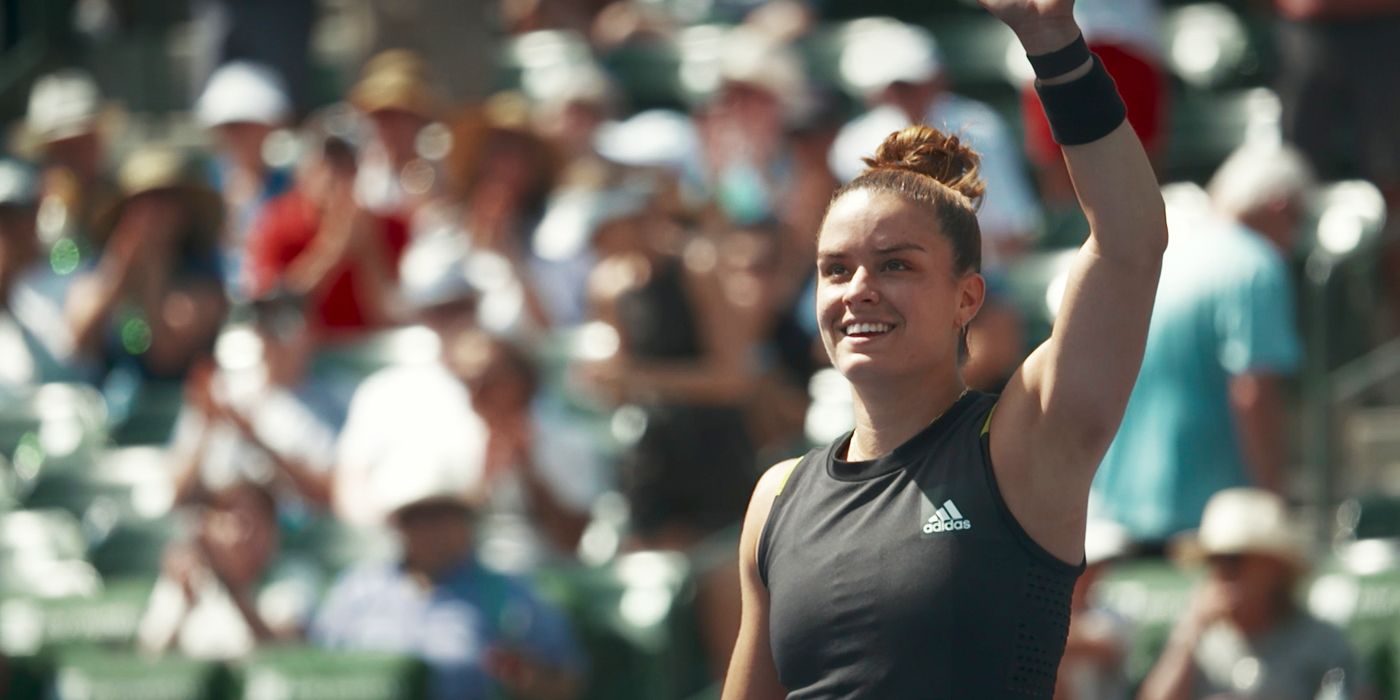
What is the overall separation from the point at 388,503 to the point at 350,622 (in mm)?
377

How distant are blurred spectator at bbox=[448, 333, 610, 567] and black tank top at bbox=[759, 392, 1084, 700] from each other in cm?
440

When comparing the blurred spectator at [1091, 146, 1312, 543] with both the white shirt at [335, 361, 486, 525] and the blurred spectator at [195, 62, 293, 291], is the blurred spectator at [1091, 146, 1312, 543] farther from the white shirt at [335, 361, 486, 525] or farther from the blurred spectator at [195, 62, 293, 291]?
the blurred spectator at [195, 62, 293, 291]

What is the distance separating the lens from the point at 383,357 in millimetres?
8359

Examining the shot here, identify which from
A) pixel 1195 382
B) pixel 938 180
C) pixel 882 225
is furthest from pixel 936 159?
pixel 1195 382

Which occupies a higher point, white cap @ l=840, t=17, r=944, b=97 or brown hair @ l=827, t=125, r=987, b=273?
white cap @ l=840, t=17, r=944, b=97

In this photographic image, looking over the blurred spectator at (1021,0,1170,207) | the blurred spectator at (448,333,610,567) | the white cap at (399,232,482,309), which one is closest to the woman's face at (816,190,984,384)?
the blurred spectator at (448,333,610,567)

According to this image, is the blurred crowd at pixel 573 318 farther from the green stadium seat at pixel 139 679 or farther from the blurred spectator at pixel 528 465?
the green stadium seat at pixel 139 679

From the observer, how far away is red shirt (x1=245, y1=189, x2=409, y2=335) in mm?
8781

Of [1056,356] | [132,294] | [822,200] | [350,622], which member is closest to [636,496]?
[350,622]

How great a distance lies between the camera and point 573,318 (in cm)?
849

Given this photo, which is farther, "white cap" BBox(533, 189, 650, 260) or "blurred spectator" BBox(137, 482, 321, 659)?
"white cap" BBox(533, 189, 650, 260)

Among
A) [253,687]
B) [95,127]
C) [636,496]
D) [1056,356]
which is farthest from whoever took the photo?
[95,127]

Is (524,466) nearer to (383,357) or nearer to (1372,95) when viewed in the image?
(383,357)

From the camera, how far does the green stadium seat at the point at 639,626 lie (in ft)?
22.6
